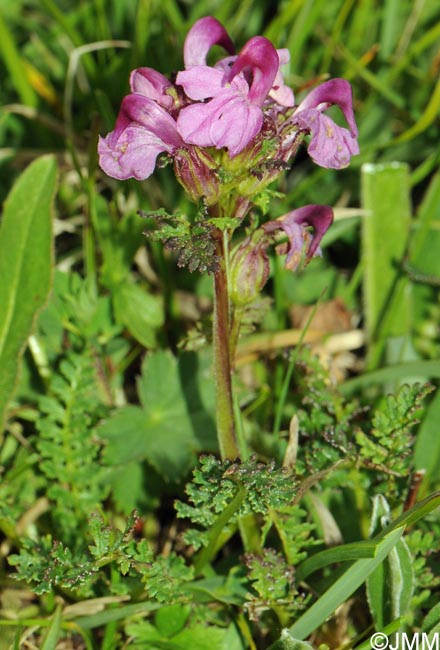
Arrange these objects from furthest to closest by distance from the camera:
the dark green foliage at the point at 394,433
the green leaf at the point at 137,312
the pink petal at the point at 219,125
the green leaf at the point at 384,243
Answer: the green leaf at the point at 384,243, the green leaf at the point at 137,312, the dark green foliage at the point at 394,433, the pink petal at the point at 219,125

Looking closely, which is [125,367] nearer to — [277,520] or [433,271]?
[277,520]

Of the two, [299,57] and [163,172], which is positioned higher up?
[299,57]

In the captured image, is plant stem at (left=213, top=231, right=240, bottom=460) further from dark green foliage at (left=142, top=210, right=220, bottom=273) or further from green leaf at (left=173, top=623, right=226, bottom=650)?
green leaf at (left=173, top=623, right=226, bottom=650)

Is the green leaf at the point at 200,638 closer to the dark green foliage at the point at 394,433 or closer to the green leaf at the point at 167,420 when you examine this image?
the green leaf at the point at 167,420

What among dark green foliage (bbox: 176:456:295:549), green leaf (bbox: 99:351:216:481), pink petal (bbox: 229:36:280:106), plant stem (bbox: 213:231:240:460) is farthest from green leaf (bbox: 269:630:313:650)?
pink petal (bbox: 229:36:280:106)

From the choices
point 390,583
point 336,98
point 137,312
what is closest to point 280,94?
point 336,98

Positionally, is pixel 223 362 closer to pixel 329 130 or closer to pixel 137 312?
pixel 329 130

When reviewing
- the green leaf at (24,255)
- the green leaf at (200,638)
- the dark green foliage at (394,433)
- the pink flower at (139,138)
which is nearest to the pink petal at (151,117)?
the pink flower at (139,138)

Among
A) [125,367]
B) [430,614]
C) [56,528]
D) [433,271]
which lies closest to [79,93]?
[125,367]
